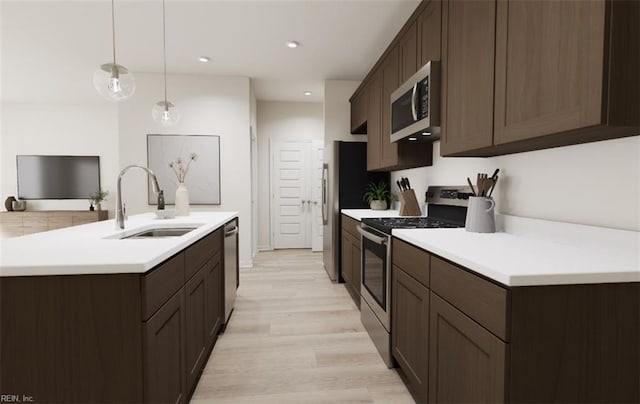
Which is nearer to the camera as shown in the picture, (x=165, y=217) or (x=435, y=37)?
(x=435, y=37)

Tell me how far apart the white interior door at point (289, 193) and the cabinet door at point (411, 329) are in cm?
421

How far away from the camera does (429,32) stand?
215 centimetres

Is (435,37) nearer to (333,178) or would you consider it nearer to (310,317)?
(333,178)

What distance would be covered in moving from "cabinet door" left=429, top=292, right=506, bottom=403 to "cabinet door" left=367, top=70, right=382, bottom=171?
2131 millimetres

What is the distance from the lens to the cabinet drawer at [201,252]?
64.5 inches

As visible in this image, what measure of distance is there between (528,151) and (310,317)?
6.92 ft

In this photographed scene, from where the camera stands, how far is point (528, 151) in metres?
1.71

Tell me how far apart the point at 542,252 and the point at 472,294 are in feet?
1.17

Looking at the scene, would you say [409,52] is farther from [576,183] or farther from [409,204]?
[576,183]

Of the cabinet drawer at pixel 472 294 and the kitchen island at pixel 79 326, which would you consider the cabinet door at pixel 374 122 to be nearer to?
the cabinet drawer at pixel 472 294

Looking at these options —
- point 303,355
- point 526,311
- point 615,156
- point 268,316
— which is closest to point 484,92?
point 615,156

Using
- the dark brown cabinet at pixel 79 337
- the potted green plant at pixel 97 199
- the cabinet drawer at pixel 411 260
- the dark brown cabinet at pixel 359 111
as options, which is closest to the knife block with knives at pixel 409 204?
the cabinet drawer at pixel 411 260

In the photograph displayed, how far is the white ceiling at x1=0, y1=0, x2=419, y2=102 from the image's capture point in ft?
9.21

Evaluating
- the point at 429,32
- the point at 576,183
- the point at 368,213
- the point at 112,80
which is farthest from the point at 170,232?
the point at 576,183
